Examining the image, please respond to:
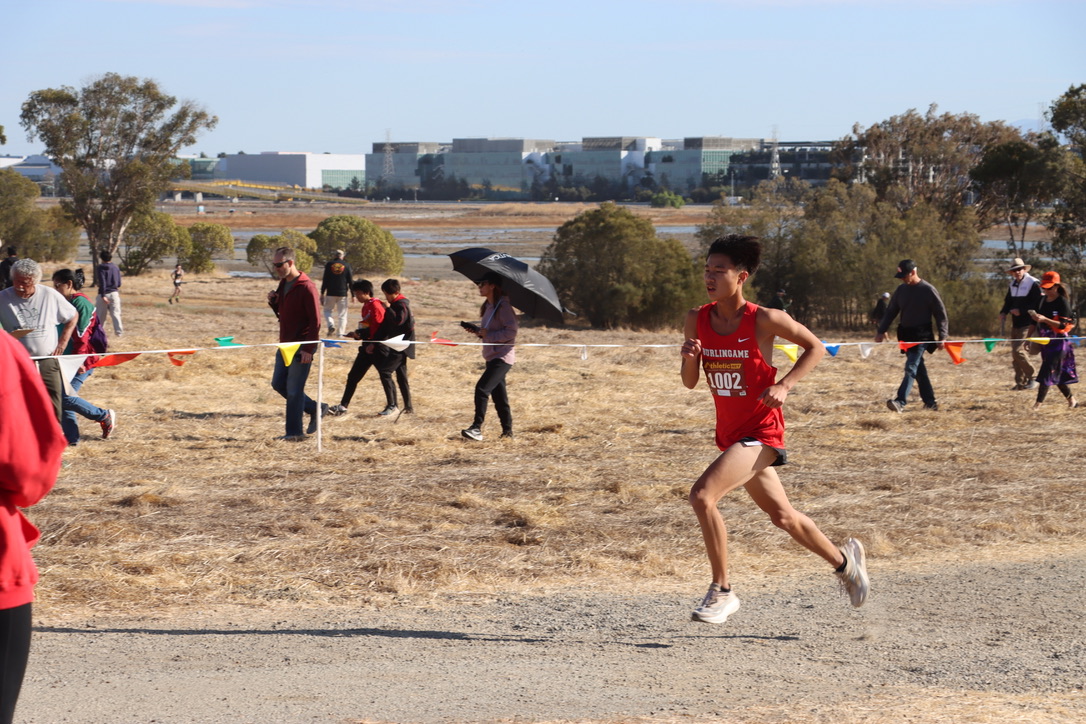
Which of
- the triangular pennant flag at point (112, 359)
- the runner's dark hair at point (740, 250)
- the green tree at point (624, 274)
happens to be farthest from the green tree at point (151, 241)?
the runner's dark hair at point (740, 250)

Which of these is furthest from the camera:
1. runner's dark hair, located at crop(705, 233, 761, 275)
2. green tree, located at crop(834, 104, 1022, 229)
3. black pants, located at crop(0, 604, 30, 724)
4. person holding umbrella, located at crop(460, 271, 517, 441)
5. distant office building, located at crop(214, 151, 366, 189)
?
distant office building, located at crop(214, 151, 366, 189)

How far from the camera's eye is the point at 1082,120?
3847 centimetres

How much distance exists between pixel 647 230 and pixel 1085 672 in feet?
87.0

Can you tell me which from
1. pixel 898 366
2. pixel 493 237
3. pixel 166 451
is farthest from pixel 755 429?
pixel 493 237

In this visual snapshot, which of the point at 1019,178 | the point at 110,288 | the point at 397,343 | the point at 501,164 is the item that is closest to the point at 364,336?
the point at 397,343

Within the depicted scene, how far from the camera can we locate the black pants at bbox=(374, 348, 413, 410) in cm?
1197

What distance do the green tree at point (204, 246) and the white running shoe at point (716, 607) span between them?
36.8 m

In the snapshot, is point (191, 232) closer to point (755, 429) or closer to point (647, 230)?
point (647, 230)

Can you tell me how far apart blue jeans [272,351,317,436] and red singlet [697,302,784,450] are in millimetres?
5919

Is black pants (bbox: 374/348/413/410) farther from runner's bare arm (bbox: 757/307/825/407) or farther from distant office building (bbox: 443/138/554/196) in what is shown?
distant office building (bbox: 443/138/554/196)

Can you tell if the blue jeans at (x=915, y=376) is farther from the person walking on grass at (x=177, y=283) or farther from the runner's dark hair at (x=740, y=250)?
the person walking on grass at (x=177, y=283)

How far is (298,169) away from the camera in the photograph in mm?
180500

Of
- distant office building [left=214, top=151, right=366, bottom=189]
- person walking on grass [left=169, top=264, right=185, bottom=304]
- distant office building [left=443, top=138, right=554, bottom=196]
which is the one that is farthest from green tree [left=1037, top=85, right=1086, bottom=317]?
distant office building [left=214, top=151, right=366, bottom=189]

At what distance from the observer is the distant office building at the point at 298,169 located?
180500 mm
